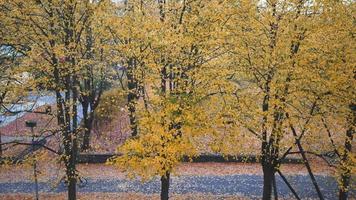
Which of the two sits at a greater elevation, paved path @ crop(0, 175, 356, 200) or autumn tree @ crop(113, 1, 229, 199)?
autumn tree @ crop(113, 1, 229, 199)

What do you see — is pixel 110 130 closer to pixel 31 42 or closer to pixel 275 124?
pixel 31 42

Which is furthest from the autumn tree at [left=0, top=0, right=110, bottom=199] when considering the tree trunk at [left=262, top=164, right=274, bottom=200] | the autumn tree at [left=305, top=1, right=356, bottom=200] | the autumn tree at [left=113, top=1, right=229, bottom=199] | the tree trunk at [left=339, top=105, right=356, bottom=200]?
the tree trunk at [left=339, top=105, right=356, bottom=200]

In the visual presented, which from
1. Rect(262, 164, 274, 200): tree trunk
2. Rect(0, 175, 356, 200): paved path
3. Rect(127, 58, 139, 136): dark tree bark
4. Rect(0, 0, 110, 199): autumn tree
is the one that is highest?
Rect(0, 0, 110, 199): autumn tree

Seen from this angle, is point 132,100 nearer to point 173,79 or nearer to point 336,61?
point 173,79

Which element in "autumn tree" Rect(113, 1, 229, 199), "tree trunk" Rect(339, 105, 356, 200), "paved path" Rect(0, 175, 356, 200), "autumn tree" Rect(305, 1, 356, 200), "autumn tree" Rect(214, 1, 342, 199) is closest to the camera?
"autumn tree" Rect(113, 1, 229, 199)

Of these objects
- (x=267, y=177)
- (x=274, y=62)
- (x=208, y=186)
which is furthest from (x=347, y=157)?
(x=208, y=186)

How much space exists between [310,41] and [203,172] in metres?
11.9

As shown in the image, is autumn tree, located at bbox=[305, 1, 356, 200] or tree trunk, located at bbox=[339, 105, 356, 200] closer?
autumn tree, located at bbox=[305, 1, 356, 200]

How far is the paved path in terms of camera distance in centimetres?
2023

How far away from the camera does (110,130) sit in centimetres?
2853

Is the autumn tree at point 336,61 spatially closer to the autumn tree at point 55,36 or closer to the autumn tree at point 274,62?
the autumn tree at point 274,62

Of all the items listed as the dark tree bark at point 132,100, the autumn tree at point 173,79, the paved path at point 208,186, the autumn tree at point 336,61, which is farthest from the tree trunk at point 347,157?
the dark tree bark at point 132,100

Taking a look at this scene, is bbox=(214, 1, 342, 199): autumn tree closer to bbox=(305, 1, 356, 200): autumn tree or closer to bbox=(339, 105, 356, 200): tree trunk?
bbox=(305, 1, 356, 200): autumn tree

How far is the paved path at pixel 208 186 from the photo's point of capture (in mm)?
20234
